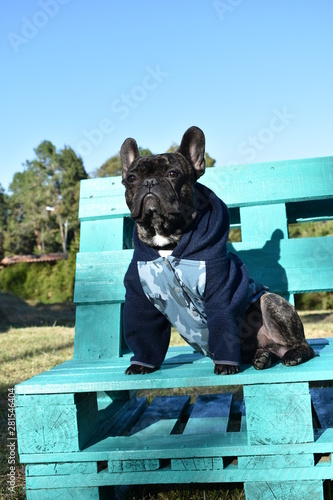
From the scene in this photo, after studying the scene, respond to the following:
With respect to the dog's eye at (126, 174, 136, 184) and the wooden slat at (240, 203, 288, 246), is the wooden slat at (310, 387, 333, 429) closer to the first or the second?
the wooden slat at (240, 203, 288, 246)

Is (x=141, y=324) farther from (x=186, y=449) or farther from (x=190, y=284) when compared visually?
(x=186, y=449)

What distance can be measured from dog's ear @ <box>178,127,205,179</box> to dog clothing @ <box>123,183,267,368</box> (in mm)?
85

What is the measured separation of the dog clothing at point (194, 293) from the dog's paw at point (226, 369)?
18mm

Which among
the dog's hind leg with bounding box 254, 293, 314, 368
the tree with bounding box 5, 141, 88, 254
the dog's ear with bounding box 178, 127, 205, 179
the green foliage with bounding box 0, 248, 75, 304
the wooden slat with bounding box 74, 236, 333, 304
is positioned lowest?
the dog's hind leg with bounding box 254, 293, 314, 368

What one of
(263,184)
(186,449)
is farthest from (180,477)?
(263,184)

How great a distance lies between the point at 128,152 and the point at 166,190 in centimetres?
37

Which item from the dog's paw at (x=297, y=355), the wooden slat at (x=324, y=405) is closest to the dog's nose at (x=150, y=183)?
the dog's paw at (x=297, y=355)

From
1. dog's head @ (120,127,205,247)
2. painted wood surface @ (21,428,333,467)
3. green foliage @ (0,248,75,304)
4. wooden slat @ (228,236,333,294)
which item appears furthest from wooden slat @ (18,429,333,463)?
green foliage @ (0,248,75,304)

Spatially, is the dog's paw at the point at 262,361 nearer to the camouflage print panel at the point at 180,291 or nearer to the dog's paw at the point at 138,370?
the camouflage print panel at the point at 180,291

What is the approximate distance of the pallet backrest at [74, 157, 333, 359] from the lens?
109 inches

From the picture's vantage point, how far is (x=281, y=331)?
6.78 ft

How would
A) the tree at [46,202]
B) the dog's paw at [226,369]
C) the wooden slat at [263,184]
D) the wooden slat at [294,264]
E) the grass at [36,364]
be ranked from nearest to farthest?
the dog's paw at [226,369]
the grass at [36,364]
the wooden slat at [294,264]
the wooden slat at [263,184]
the tree at [46,202]

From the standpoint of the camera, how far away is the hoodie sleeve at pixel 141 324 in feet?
6.93

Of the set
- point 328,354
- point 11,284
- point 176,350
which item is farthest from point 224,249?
point 11,284
